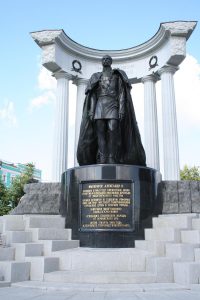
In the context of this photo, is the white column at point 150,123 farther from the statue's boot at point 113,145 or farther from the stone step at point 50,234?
Answer: the stone step at point 50,234

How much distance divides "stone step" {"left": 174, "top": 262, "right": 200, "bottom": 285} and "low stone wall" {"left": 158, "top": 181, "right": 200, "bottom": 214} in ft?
12.4

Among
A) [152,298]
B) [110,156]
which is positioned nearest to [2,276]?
[152,298]

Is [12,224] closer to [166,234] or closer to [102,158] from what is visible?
[102,158]

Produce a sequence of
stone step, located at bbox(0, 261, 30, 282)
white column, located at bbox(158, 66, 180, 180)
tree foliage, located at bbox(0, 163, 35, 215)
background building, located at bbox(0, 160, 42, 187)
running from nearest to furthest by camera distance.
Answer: stone step, located at bbox(0, 261, 30, 282) < white column, located at bbox(158, 66, 180, 180) < tree foliage, located at bbox(0, 163, 35, 215) < background building, located at bbox(0, 160, 42, 187)

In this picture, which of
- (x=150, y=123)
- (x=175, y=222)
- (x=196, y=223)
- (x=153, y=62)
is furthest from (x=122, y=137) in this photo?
(x=153, y=62)

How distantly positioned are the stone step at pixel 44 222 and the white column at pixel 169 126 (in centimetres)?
→ 1305

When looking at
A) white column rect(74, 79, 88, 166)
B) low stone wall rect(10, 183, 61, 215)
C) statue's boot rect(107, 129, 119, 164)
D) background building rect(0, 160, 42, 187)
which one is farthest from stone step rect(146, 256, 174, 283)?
background building rect(0, 160, 42, 187)

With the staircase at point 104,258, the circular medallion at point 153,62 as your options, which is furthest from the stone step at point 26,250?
the circular medallion at point 153,62

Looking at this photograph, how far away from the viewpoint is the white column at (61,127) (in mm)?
21875

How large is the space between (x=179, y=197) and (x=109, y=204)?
2724 mm

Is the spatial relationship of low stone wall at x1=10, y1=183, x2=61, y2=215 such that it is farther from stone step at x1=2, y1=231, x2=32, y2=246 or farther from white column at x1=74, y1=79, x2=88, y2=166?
white column at x1=74, y1=79, x2=88, y2=166

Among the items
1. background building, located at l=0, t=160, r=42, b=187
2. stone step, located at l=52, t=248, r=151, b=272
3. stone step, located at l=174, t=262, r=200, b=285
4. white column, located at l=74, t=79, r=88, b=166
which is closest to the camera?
stone step, located at l=174, t=262, r=200, b=285

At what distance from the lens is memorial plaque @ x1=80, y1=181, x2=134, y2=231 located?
8.53 m

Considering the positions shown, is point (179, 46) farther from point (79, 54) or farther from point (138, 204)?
point (138, 204)
